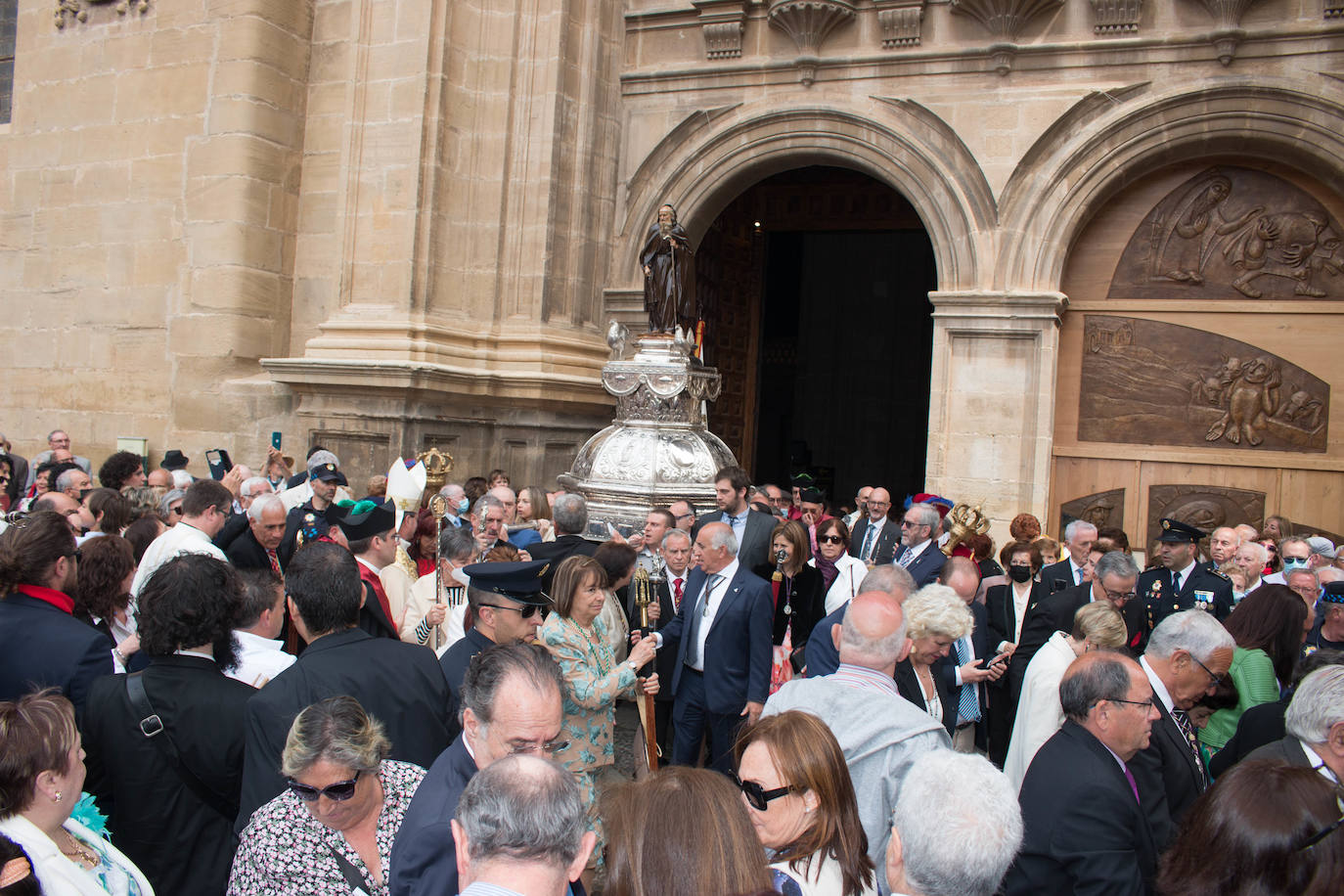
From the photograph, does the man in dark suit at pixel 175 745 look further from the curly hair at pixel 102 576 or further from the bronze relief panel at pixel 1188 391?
the bronze relief panel at pixel 1188 391

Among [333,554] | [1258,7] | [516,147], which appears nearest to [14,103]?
[516,147]

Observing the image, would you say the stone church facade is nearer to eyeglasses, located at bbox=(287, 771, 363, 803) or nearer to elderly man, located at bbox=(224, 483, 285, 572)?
elderly man, located at bbox=(224, 483, 285, 572)

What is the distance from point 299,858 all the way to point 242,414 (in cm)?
989

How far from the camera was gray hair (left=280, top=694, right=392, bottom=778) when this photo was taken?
8.13ft

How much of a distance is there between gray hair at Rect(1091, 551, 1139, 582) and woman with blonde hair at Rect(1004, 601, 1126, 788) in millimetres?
1248

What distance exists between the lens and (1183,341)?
1065cm

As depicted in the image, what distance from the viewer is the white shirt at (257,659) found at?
11.1 feet

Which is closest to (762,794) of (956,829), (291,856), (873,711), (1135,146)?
(956,829)

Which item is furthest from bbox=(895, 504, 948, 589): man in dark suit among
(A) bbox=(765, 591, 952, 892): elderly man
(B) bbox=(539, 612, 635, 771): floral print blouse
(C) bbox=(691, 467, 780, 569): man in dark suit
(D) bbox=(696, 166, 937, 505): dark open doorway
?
(D) bbox=(696, 166, 937, 505): dark open doorway

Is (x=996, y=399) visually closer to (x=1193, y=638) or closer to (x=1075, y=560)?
(x=1075, y=560)

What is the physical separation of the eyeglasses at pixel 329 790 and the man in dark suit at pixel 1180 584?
15.2 ft

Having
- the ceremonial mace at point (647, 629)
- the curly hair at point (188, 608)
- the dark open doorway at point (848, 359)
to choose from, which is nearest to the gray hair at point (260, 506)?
the ceremonial mace at point (647, 629)

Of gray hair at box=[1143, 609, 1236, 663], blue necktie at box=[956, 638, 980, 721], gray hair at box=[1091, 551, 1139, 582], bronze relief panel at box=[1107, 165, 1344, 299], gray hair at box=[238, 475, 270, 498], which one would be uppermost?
bronze relief panel at box=[1107, 165, 1344, 299]

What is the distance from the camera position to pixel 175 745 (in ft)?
9.87
